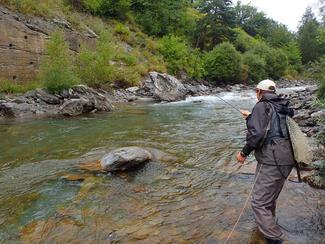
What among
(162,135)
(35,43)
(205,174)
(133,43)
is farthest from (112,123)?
(133,43)

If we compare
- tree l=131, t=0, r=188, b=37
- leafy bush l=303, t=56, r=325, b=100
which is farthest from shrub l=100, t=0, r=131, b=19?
leafy bush l=303, t=56, r=325, b=100

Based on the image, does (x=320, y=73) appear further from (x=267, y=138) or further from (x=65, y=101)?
(x=65, y=101)

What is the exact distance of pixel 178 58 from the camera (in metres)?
36.2

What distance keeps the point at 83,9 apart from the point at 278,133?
33.4 metres

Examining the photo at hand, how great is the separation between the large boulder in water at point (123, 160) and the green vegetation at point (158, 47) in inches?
400

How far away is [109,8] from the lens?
3656cm

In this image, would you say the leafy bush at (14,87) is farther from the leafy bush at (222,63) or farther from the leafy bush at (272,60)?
the leafy bush at (272,60)

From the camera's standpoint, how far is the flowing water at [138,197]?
4520 mm

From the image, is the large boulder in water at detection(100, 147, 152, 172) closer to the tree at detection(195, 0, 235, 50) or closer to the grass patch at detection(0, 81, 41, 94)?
the grass patch at detection(0, 81, 41, 94)

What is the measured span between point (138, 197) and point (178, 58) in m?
31.6

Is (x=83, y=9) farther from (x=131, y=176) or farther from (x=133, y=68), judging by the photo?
(x=131, y=176)

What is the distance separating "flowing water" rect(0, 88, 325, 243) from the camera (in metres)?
4.52

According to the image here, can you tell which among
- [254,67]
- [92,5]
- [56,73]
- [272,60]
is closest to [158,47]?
[92,5]

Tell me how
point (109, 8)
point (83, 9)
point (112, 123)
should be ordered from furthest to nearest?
1. point (109, 8)
2. point (83, 9)
3. point (112, 123)
